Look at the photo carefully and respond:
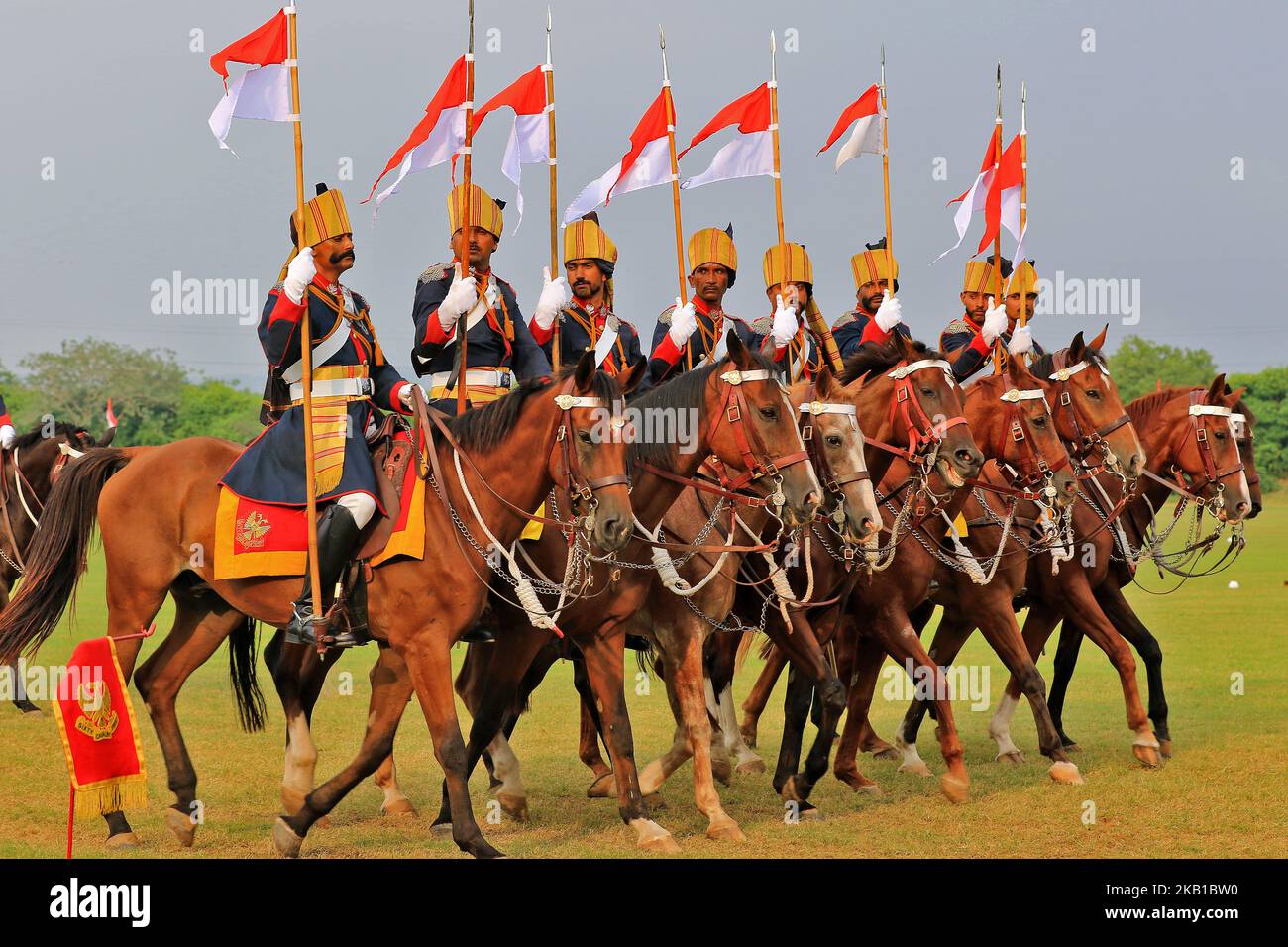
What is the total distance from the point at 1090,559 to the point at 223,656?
12545 mm

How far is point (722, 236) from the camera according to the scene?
11.6 metres

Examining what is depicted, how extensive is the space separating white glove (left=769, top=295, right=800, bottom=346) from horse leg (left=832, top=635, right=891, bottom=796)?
2.16 meters

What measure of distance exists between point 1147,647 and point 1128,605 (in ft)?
2.41

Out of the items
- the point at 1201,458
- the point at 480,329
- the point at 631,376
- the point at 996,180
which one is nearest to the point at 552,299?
the point at 480,329

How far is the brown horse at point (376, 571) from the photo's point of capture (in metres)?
8.29

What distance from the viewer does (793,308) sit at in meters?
11.1

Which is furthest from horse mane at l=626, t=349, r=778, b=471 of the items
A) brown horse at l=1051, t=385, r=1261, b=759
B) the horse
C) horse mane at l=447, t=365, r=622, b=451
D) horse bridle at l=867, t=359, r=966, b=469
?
the horse

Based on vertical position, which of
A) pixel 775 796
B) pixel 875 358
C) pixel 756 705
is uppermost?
pixel 875 358

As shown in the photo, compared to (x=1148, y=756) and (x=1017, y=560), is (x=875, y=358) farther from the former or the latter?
(x=1148, y=756)

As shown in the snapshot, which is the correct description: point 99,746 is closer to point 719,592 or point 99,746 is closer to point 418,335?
point 418,335
